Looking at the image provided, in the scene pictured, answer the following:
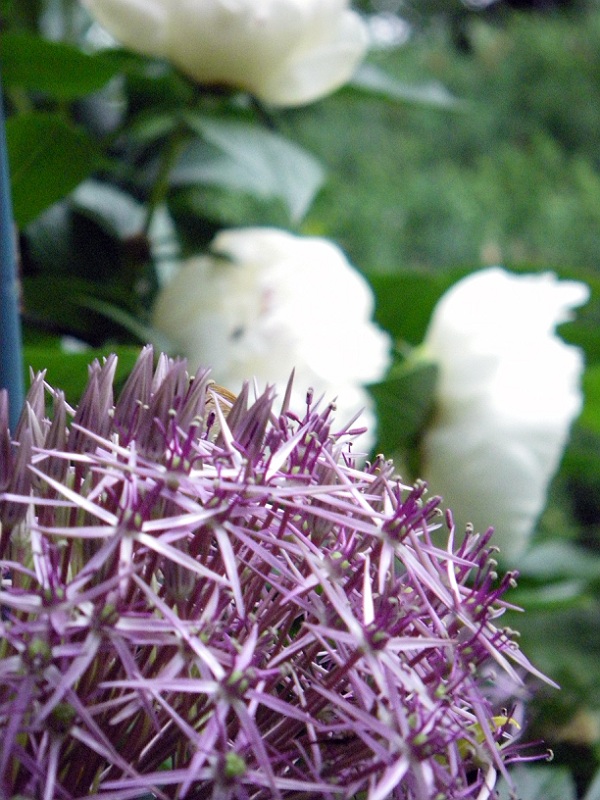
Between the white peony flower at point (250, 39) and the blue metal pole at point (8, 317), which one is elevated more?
the white peony flower at point (250, 39)

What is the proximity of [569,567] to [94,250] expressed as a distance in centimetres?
28

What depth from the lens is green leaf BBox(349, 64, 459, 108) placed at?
1.47ft

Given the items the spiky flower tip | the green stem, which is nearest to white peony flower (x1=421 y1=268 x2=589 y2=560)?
the green stem

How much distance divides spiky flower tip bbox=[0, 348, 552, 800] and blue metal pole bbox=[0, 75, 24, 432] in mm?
64

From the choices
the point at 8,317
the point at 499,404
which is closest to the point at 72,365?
the point at 8,317

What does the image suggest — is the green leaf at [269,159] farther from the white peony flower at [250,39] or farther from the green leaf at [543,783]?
the green leaf at [543,783]

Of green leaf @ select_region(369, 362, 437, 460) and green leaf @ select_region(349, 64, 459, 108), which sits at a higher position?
green leaf @ select_region(349, 64, 459, 108)

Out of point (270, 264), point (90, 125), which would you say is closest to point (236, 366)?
point (270, 264)

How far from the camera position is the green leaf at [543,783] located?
304 mm

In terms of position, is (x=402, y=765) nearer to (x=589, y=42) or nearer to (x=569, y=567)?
(x=569, y=567)

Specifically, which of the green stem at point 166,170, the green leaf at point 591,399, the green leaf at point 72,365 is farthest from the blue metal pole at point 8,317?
the green leaf at point 591,399

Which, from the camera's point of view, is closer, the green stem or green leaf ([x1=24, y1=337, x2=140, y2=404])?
green leaf ([x1=24, y1=337, x2=140, y2=404])

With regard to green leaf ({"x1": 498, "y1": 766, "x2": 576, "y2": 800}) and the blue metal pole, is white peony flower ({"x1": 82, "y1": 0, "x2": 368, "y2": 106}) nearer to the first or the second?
the blue metal pole

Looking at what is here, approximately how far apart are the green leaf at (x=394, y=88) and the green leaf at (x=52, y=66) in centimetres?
13
